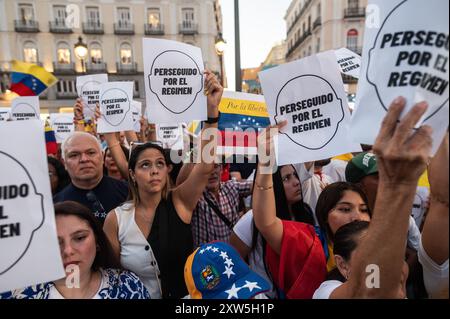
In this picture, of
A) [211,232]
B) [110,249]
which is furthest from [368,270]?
[211,232]

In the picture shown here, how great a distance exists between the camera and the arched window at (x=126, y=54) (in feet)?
107

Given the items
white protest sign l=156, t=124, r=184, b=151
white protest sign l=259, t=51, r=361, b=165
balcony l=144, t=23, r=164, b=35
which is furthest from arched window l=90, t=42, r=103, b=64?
white protest sign l=259, t=51, r=361, b=165

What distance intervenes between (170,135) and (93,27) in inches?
1218

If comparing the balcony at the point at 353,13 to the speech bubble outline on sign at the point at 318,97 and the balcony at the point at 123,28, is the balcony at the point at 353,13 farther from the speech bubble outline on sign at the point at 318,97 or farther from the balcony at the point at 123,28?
the speech bubble outline on sign at the point at 318,97

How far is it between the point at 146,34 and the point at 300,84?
1326 inches

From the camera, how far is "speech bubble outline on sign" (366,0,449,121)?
903 mm

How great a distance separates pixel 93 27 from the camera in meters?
31.3

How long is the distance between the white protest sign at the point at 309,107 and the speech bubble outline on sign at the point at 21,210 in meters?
1.15

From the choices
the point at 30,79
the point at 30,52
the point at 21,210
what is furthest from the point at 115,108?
the point at 30,52

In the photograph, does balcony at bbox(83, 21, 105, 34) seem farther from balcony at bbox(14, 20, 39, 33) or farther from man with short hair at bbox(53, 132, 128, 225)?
man with short hair at bbox(53, 132, 128, 225)

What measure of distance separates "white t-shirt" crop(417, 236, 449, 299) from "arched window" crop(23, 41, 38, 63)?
36192mm

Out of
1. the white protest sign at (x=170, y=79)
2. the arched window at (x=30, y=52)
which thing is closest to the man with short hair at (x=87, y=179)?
the white protest sign at (x=170, y=79)
